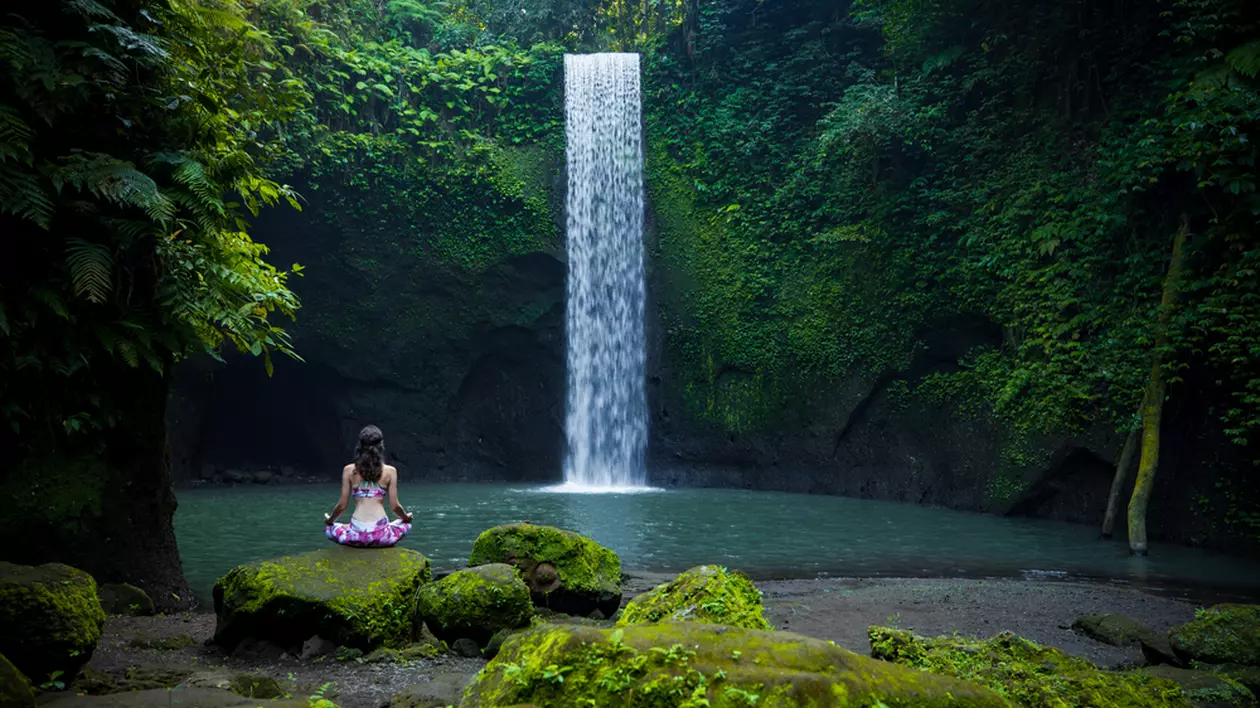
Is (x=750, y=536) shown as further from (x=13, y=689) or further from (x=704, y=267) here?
(x=13, y=689)

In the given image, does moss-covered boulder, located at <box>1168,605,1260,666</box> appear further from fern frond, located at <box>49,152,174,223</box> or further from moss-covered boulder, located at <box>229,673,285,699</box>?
fern frond, located at <box>49,152,174,223</box>

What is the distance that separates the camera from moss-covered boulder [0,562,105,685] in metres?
4.24

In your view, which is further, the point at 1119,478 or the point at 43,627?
the point at 1119,478

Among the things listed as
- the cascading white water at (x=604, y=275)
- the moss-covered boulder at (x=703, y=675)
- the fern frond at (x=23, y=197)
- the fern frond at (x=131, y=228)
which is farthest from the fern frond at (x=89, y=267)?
the cascading white water at (x=604, y=275)

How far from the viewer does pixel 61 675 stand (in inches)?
170

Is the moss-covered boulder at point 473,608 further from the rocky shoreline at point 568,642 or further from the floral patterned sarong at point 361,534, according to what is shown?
the floral patterned sarong at point 361,534

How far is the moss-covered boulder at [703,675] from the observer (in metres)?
2.71

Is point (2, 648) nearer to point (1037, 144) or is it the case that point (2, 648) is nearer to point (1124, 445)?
point (1124, 445)

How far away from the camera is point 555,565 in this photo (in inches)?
273

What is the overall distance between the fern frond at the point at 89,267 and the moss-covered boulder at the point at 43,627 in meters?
2.25

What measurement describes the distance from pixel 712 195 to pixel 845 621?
14.7 meters

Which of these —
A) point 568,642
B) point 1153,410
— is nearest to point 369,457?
point 568,642

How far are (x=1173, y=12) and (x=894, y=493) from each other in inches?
358

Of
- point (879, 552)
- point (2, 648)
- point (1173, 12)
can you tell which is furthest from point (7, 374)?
point (1173, 12)
